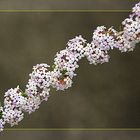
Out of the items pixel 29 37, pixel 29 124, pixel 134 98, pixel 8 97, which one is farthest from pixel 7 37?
pixel 8 97

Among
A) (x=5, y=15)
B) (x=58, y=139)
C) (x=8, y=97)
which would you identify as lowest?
(x=8, y=97)

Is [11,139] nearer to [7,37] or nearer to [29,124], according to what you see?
[29,124]

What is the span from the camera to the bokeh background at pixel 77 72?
551 centimetres

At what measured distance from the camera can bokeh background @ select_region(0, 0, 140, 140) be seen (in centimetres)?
551

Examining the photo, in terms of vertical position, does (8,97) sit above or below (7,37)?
below

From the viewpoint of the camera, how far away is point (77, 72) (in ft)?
18.2

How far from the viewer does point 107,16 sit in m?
5.63

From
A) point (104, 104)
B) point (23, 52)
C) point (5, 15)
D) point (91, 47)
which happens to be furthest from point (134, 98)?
point (91, 47)

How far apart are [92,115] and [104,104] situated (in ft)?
0.58

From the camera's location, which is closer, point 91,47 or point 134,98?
point 91,47

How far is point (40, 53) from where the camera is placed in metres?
5.56

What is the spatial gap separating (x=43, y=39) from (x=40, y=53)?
16 cm

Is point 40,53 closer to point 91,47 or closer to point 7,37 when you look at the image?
point 7,37

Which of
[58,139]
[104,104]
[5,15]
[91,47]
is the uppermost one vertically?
[5,15]
